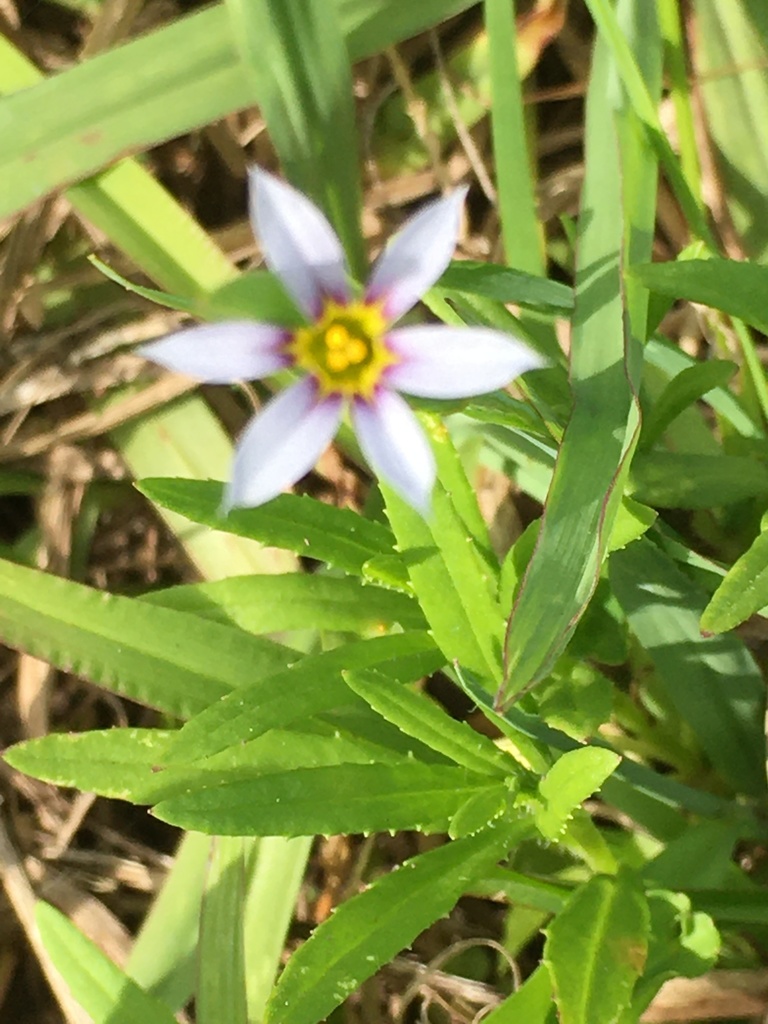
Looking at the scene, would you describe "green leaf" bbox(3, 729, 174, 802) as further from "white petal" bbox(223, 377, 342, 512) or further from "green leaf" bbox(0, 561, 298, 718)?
"white petal" bbox(223, 377, 342, 512)

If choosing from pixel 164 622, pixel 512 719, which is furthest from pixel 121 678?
pixel 512 719

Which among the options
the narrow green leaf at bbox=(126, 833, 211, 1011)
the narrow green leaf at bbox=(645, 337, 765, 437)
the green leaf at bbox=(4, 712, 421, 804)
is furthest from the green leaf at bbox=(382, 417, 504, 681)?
the narrow green leaf at bbox=(126, 833, 211, 1011)

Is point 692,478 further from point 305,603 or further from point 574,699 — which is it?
point 305,603

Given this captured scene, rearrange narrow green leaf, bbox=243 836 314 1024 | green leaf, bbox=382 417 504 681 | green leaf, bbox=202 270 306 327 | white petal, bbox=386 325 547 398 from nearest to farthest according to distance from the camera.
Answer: white petal, bbox=386 325 547 398 < green leaf, bbox=202 270 306 327 < green leaf, bbox=382 417 504 681 < narrow green leaf, bbox=243 836 314 1024

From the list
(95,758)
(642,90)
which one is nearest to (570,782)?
(95,758)

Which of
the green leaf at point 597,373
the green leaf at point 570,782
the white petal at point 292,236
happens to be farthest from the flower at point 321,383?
the green leaf at point 570,782

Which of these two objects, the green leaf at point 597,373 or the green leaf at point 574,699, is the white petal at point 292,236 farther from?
the green leaf at point 574,699
